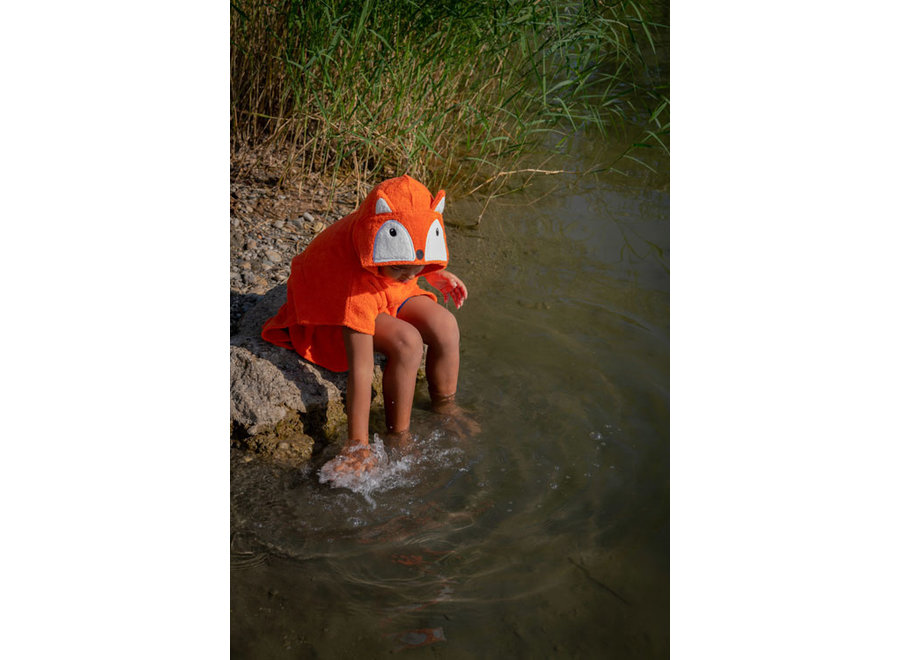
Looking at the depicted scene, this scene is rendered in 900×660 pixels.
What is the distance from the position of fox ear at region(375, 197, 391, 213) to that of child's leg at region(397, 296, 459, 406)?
459 millimetres

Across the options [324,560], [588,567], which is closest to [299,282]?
[324,560]

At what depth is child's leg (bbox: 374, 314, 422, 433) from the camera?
249cm

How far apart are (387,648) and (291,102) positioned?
9.14 feet

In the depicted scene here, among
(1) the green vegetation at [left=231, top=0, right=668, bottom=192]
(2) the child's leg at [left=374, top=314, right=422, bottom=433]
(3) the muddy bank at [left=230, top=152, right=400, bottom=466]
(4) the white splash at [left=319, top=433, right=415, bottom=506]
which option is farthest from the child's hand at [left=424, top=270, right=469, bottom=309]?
(1) the green vegetation at [left=231, top=0, right=668, bottom=192]

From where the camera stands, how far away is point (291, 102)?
12.7 feet

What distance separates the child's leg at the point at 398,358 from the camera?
2494 mm

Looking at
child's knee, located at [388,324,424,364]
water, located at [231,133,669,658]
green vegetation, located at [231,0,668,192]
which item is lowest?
water, located at [231,133,669,658]

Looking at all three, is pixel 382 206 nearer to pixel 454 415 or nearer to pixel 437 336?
pixel 437 336

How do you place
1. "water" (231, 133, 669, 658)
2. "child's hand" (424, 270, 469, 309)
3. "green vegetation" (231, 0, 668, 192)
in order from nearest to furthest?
"water" (231, 133, 669, 658) < "child's hand" (424, 270, 469, 309) < "green vegetation" (231, 0, 668, 192)

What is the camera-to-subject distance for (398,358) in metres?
2.50

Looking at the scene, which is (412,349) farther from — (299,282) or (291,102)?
(291,102)

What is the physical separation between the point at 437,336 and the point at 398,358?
0.20 m

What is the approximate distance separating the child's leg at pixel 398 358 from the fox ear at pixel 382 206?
389 mm

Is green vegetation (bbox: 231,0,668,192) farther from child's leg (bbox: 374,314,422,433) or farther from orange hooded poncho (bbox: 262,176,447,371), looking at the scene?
child's leg (bbox: 374,314,422,433)
